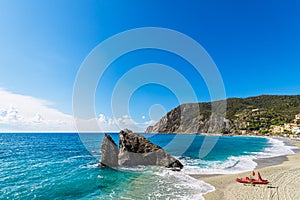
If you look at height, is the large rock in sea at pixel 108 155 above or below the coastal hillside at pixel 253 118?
below

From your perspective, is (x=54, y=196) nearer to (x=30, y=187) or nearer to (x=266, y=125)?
(x=30, y=187)

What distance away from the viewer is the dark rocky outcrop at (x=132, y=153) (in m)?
25.0

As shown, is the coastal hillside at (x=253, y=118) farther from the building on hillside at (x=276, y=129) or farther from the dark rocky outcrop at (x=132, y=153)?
the dark rocky outcrop at (x=132, y=153)

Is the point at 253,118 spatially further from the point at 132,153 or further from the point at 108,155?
the point at 108,155

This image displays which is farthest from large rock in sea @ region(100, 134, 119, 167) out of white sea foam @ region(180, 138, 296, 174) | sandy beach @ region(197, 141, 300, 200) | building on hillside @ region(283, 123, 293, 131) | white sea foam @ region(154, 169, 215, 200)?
building on hillside @ region(283, 123, 293, 131)

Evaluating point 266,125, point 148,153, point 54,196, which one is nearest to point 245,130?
point 266,125

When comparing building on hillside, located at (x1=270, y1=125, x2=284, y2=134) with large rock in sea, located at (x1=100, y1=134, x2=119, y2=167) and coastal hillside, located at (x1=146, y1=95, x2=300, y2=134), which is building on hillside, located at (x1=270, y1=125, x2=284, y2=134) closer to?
coastal hillside, located at (x1=146, y1=95, x2=300, y2=134)

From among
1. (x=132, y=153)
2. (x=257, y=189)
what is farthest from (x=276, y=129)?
(x=257, y=189)

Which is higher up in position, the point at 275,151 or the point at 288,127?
the point at 288,127

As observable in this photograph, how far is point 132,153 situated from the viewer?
25.5 m

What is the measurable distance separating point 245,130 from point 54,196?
16503 cm

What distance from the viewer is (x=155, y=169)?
2284 cm

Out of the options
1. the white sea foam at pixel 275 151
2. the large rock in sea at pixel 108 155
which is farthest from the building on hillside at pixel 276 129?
the large rock in sea at pixel 108 155

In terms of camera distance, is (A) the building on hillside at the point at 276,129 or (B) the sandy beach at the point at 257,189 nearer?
(B) the sandy beach at the point at 257,189
